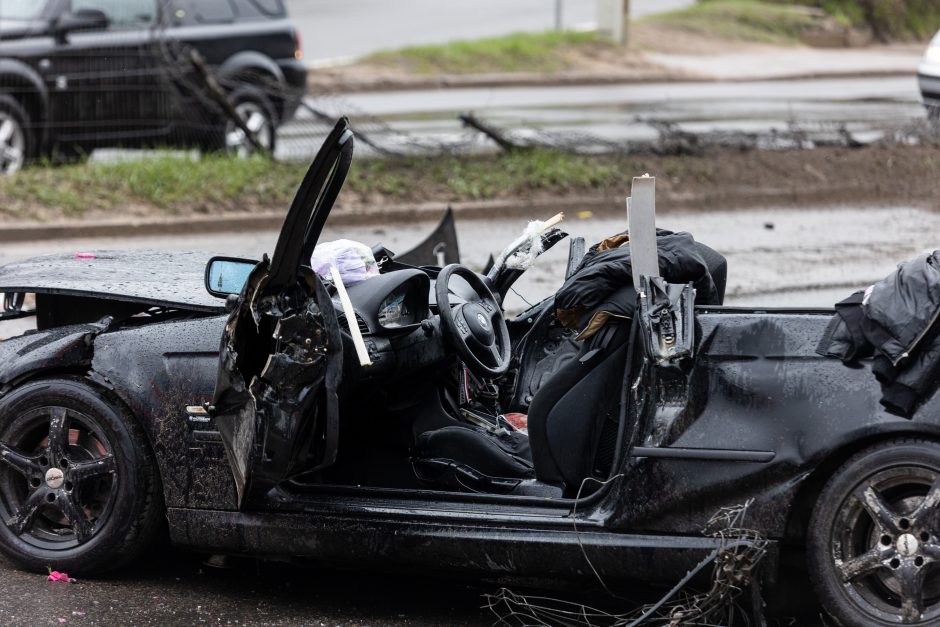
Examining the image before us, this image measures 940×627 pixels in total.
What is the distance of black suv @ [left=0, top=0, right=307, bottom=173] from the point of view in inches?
490

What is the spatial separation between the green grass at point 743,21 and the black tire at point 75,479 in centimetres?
2331

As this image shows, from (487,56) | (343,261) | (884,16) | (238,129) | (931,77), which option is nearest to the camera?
(343,261)

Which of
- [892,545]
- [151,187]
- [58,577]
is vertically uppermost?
[892,545]

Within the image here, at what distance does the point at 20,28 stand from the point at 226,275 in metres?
9.32

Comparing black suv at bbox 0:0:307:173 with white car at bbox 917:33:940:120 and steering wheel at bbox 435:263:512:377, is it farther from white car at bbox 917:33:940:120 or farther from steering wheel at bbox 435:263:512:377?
white car at bbox 917:33:940:120

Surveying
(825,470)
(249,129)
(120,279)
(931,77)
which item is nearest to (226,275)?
(120,279)

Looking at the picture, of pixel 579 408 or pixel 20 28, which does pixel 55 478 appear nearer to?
pixel 579 408

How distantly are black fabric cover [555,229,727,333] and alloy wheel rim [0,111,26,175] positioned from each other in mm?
9410

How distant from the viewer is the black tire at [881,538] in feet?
12.1

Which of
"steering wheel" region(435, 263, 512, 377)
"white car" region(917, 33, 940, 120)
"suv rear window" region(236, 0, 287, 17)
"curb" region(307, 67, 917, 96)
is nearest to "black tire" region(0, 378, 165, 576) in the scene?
"steering wheel" region(435, 263, 512, 377)

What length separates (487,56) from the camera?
22.4 meters

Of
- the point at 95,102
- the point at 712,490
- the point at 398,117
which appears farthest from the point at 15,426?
the point at 398,117

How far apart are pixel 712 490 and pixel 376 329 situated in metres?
1.29

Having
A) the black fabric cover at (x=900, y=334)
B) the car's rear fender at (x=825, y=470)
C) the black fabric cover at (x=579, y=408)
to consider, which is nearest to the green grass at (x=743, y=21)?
the black fabric cover at (x=579, y=408)
